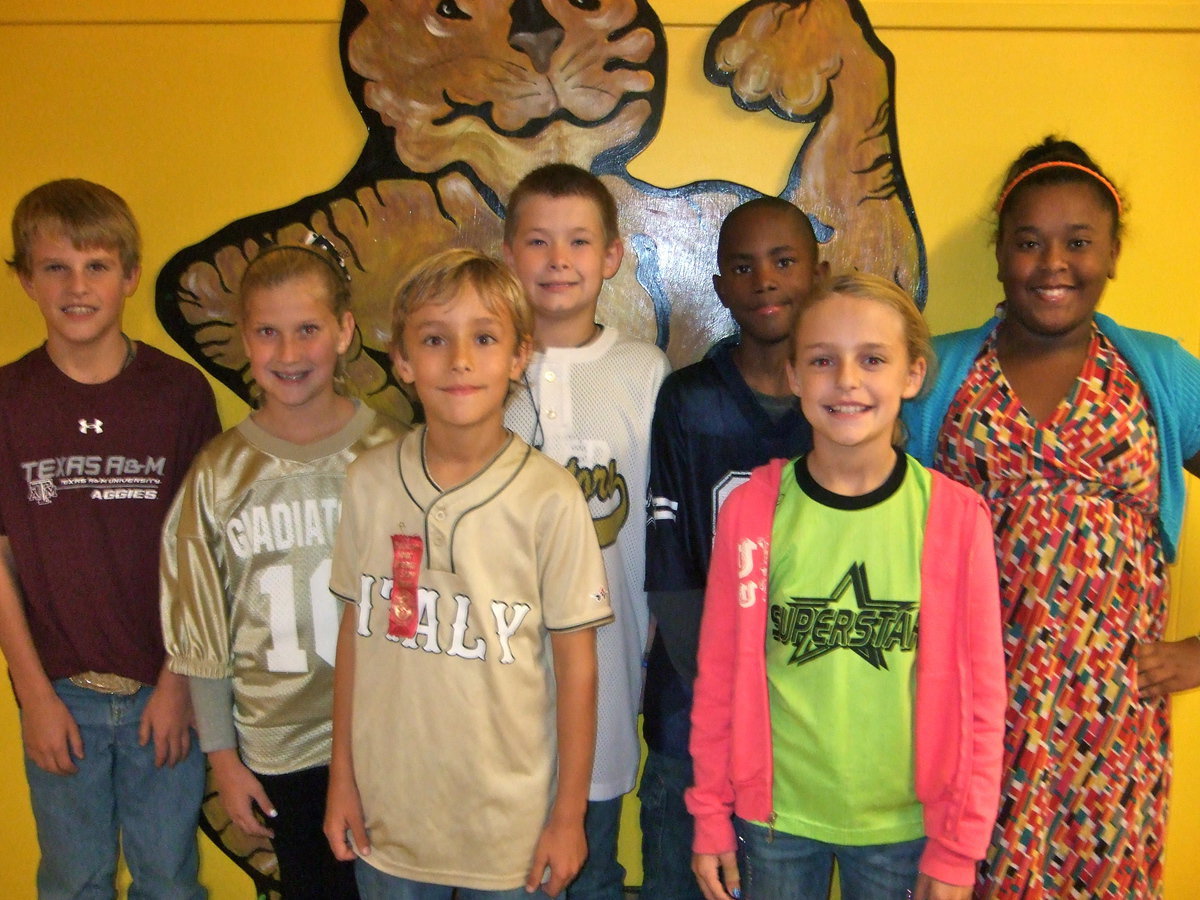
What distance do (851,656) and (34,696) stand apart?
152cm

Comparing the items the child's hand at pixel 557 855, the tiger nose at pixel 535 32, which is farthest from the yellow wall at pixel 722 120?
the child's hand at pixel 557 855

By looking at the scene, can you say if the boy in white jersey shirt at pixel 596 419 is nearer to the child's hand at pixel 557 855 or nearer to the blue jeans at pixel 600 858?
the blue jeans at pixel 600 858

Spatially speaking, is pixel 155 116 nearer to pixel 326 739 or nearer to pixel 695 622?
pixel 326 739

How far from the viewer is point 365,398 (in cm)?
192

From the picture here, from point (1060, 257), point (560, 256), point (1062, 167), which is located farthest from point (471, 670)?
point (1062, 167)

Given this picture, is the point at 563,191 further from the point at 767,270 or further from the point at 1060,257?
the point at 1060,257

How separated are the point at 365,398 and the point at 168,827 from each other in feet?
3.16

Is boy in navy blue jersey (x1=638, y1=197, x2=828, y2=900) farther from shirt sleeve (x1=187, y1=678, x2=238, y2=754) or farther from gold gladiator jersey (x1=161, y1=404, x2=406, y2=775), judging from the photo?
shirt sleeve (x1=187, y1=678, x2=238, y2=754)

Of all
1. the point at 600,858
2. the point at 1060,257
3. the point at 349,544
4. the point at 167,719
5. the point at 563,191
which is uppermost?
the point at 563,191

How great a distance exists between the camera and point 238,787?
1.51m

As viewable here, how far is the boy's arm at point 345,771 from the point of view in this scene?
1284mm

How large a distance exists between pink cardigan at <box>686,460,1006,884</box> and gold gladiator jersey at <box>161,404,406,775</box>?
0.69 meters

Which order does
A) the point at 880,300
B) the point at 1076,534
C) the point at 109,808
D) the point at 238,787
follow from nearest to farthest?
the point at 880,300, the point at 1076,534, the point at 238,787, the point at 109,808

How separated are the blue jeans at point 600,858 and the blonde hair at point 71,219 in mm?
1421
